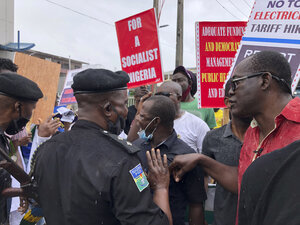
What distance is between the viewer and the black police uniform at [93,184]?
130 centimetres

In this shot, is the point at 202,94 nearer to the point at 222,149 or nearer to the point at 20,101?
the point at 222,149

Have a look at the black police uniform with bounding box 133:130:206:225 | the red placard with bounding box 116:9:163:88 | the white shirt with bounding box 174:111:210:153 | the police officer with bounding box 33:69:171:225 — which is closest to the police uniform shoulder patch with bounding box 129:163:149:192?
the police officer with bounding box 33:69:171:225

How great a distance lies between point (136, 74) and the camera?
4527 mm

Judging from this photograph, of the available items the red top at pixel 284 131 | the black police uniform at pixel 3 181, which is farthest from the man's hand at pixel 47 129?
the red top at pixel 284 131

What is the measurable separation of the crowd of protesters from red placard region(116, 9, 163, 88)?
2233mm

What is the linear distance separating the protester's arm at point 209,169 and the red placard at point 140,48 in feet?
8.04

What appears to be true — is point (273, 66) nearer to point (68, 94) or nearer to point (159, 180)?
point (159, 180)

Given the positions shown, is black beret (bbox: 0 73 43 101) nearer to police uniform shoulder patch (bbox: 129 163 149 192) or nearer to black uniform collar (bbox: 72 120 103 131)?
black uniform collar (bbox: 72 120 103 131)

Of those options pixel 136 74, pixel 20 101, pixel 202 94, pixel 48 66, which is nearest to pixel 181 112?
pixel 202 94

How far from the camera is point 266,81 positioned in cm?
157

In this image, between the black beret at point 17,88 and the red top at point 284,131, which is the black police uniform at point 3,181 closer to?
the black beret at point 17,88

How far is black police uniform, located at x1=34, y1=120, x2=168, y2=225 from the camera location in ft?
4.26

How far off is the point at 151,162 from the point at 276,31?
1.83 metres

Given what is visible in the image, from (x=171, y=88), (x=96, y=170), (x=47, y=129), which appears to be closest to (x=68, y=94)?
(x=47, y=129)
